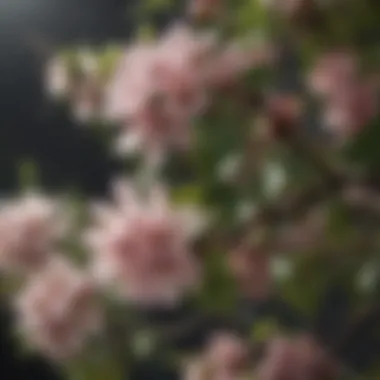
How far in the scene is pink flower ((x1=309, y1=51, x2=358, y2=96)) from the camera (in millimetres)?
667

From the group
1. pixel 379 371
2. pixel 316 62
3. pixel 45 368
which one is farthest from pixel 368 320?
pixel 45 368

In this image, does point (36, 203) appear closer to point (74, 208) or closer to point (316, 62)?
point (74, 208)

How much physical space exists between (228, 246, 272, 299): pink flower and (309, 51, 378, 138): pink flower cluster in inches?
4.5

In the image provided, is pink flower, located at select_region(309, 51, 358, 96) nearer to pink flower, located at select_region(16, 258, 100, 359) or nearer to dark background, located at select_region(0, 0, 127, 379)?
pink flower, located at select_region(16, 258, 100, 359)

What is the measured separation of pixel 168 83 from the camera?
61 centimetres

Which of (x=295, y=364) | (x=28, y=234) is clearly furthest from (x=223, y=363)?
(x=28, y=234)

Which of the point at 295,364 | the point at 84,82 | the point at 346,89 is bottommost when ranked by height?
the point at 295,364

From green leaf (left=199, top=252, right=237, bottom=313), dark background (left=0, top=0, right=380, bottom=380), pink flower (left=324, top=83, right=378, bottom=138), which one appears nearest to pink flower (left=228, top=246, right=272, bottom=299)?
green leaf (left=199, top=252, right=237, bottom=313)

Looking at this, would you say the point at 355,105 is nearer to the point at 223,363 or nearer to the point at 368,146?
the point at 368,146

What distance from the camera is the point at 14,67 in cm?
134

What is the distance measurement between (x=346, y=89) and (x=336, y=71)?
0.02 metres

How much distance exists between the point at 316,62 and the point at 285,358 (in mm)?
222

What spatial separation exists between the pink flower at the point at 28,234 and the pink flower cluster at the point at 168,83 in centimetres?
9

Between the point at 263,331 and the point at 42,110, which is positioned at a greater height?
the point at 42,110
